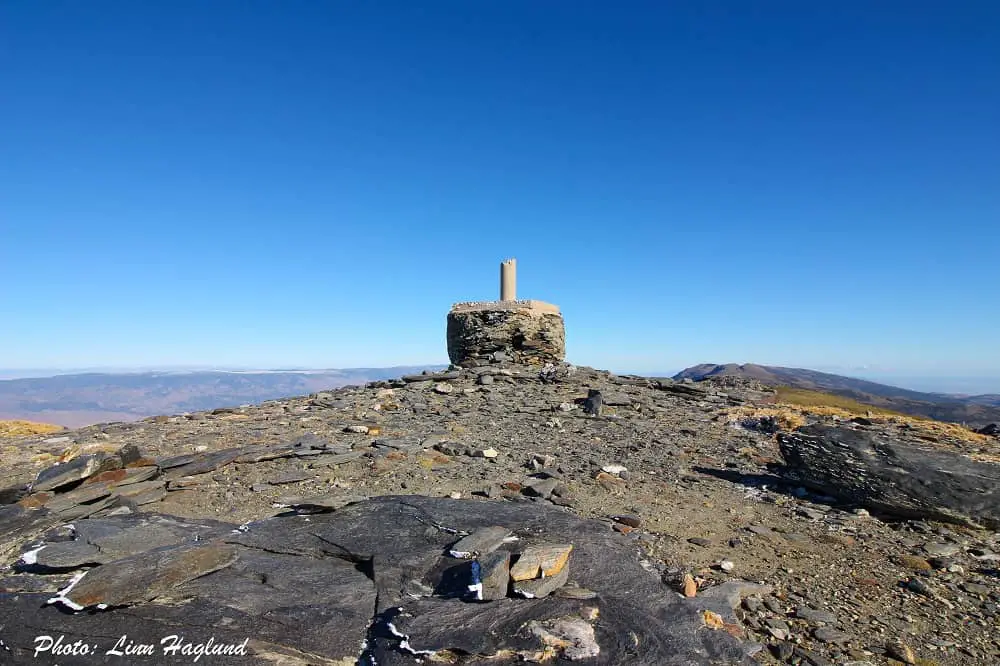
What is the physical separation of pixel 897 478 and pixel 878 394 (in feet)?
407

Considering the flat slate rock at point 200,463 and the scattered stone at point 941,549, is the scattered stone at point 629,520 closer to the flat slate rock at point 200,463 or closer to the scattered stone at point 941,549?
the scattered stone at point 941,549

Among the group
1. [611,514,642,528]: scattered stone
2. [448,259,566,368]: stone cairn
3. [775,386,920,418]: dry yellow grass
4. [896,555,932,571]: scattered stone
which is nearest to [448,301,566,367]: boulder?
[448,259,566,368]: stone cairn

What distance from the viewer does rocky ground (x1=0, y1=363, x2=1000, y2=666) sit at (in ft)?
12.8

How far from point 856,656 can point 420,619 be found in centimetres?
293

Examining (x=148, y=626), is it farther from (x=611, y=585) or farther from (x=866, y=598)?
(x=866, y=598)

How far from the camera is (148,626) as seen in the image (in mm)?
3062

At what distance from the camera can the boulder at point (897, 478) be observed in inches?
226

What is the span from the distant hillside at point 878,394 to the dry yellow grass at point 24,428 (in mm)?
61808

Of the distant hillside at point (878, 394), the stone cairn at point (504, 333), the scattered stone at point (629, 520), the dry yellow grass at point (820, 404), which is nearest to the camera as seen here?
the scattered stone at point (629, 520)

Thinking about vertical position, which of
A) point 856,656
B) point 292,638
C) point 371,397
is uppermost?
point 371,397

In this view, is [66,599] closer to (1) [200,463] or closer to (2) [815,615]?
(1) [200,463]

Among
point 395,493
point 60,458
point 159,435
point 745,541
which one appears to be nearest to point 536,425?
point 395,493

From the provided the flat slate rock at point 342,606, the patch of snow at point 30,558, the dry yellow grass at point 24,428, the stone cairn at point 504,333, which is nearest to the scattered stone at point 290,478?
the flat slate rock at point 342,606

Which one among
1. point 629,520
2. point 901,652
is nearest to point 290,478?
point 629,520
